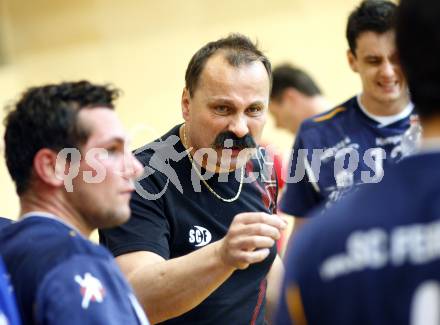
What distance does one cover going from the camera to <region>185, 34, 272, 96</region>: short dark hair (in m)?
3.57

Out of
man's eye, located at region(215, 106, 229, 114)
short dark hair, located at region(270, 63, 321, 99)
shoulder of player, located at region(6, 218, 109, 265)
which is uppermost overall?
man's eye, located at region(215, 106, 229, 114)

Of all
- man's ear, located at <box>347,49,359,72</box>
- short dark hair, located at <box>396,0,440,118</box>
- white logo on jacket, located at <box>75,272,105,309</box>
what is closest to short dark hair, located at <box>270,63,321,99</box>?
man's ear, located at <box>347,49,359,72</box>

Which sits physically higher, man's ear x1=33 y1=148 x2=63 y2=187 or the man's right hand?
man's ear x1=33 y1=148 x2=63 y2=187

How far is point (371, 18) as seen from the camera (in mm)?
4367

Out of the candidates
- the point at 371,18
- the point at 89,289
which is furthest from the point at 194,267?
the point at 371,18

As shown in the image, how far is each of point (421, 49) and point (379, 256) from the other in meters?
0.38

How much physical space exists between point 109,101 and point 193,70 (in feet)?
3.45

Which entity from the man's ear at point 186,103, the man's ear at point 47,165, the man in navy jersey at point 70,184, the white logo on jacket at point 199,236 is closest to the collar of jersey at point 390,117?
the man's ear at point 186,103

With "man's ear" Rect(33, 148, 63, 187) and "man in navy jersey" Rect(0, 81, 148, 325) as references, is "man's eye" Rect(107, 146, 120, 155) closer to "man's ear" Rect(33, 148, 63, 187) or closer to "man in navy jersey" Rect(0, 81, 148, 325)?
"man in navy jersey" Rect(0, 81, 148, 325)

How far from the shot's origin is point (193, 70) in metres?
3.62

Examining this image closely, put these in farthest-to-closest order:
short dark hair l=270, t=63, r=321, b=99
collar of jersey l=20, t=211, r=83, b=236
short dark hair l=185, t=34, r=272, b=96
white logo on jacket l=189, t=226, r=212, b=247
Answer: short dark hair l=270, t=63, r=321, b=99 < short dark hair l=185, t=34, r=272, b=96 < white logo on jacket l=189, t=226, r=212, b=247 < collar of jersey l=20, t=211, r=83, b=236

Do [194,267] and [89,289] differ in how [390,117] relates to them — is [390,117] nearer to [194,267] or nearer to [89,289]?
[194,267]

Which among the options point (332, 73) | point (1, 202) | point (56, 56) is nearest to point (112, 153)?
point (1, 202)

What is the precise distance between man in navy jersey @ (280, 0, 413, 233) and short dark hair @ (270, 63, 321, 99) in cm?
207
